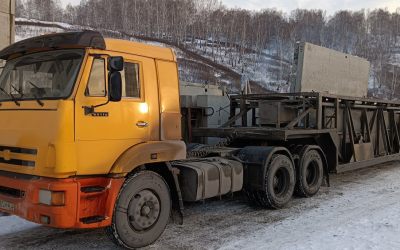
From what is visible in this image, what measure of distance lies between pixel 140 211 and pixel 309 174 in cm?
460

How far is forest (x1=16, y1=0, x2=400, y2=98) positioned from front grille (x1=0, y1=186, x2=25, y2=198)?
64909 mm

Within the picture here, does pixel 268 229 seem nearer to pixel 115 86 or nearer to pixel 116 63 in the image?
pixel 115 86

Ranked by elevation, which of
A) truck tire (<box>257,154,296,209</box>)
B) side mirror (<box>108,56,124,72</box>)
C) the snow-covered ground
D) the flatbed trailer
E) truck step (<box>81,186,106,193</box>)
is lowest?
the snow-covered ground

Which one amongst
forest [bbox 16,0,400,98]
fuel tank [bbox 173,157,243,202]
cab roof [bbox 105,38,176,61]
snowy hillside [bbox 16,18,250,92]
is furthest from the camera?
forest [bbox 16,0,400,98]

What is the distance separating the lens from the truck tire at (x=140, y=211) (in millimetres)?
5363

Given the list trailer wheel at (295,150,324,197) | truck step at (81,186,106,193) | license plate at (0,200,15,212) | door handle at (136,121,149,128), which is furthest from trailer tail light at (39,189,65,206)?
trailer wheel at (295,150,324,197)

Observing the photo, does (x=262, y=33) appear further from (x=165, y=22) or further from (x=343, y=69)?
(x=343, y=69)

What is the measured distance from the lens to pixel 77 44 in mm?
5184

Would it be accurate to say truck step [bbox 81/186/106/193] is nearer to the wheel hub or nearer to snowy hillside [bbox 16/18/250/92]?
the wheel hub

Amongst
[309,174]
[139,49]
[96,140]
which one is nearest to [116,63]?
[139,49]

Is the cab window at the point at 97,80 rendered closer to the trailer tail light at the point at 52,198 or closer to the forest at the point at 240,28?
the trailer tail light at the point at 52,198

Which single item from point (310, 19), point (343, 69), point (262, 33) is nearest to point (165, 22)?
point (262, 33)

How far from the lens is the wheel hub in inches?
217

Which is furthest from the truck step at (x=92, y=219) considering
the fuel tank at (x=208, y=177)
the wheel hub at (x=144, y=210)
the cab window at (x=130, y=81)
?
the fuel tank at (x=208, y=177)
